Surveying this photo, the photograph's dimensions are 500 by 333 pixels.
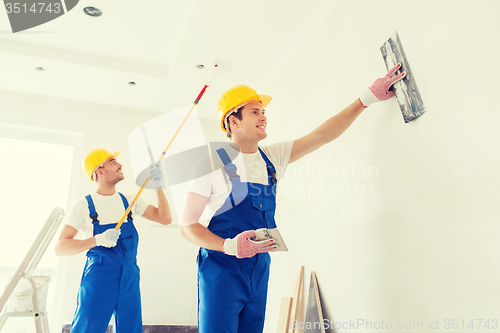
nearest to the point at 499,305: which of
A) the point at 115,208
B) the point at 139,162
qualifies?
the point at 115,208

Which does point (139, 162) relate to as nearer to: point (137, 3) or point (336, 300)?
point (137, 3)

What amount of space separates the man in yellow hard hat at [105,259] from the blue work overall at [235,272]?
3.29 feet

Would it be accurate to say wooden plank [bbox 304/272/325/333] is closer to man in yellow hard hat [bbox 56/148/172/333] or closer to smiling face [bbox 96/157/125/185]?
man in yellow hard hat [bbox 56/148/172/333]

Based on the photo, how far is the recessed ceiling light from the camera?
2609 millimetres

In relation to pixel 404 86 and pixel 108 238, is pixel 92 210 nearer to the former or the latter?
pixel 108 238

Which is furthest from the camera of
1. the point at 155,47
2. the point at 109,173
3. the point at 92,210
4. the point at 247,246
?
the point at 155,47

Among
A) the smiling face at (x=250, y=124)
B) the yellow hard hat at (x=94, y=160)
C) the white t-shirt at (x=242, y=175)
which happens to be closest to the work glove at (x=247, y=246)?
the white t-shirt at (x=242, y=175)

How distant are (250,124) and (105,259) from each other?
141cm

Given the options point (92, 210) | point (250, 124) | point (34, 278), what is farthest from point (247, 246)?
point (92, 210)

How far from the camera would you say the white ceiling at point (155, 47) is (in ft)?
8.14

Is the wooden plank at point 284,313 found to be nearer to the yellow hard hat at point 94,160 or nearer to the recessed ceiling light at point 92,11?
the yellow hard hat at point 94,160

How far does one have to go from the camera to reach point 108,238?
2197mm

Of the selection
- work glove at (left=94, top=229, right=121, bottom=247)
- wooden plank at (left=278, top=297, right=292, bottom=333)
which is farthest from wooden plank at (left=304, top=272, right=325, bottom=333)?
work glove at (left=94, top=229, right=121, bottom=247)

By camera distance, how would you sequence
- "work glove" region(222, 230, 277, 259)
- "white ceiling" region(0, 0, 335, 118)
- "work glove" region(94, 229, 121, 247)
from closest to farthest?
"work glove" region(222, 230, 277, 259)
"work glove" region(94, 229, 121, 247)
"white ceiling" region(0, 0, 335, 118)
